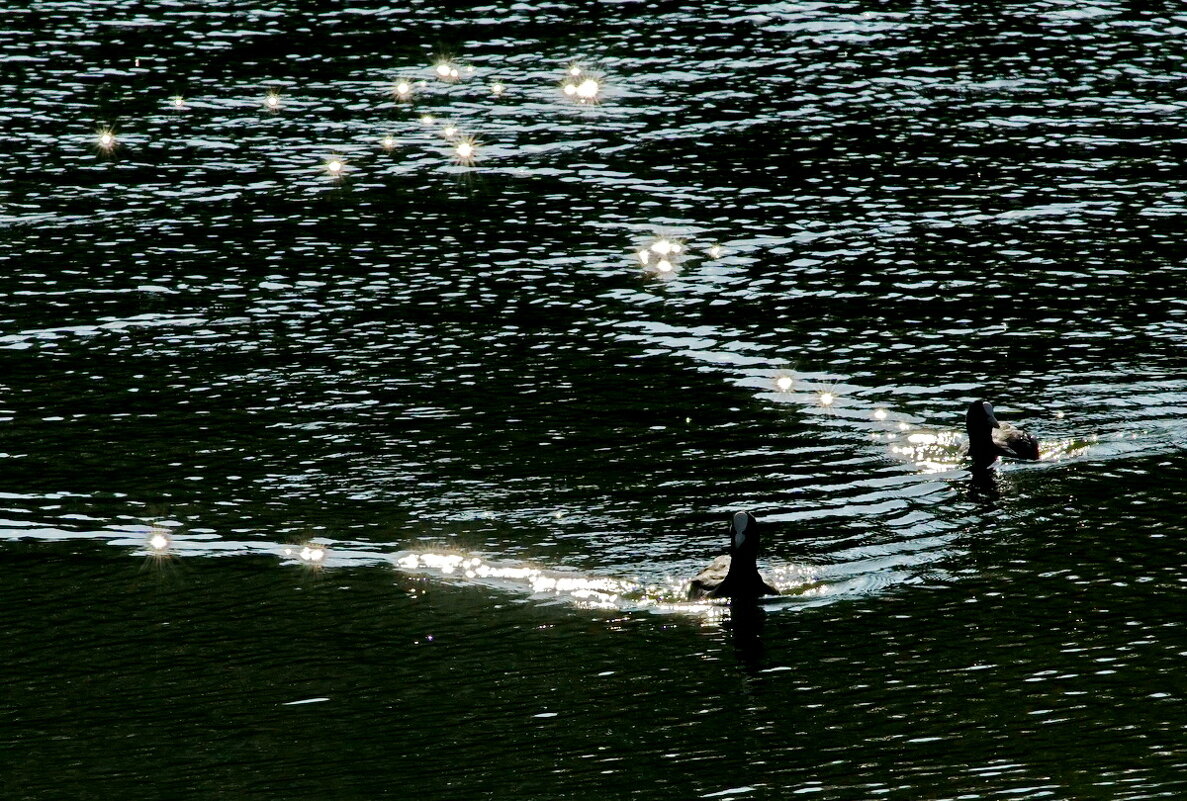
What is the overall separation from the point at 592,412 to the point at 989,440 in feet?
21.9

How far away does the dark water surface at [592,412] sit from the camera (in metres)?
21.8

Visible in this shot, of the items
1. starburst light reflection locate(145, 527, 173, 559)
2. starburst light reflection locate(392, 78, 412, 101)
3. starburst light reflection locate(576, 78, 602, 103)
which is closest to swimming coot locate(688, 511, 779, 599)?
starburst light reflection locate(145, 527, 173, 559)

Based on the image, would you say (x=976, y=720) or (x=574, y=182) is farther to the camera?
(x=574, y=182)

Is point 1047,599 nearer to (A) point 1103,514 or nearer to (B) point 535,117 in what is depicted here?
(A) point 1103,514

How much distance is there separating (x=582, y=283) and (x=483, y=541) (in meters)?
12.5

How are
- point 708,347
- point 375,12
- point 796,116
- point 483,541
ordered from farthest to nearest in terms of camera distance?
point 375,12
point 796,116
point 708,347
point 483,541

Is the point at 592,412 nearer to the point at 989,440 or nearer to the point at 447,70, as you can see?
the point at 989,440

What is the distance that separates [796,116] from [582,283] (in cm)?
1346

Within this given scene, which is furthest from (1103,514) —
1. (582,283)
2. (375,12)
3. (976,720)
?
(375,12)

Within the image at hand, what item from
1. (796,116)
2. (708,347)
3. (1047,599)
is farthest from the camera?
(796,116)

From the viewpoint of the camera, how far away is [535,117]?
50469 millimetres

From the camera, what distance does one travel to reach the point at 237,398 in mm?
33094

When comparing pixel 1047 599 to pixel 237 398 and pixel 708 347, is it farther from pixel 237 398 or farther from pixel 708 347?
pixel 237 398

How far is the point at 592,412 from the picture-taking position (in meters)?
32.2
